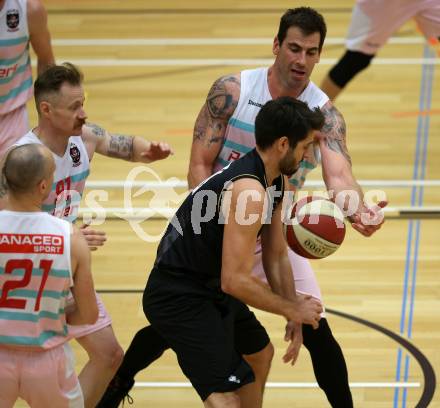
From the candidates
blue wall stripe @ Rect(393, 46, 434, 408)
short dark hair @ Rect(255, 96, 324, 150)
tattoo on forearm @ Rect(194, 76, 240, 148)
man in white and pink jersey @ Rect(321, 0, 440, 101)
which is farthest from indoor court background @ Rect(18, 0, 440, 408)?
short dark hair @ Rect(255, 96, 324, 150)

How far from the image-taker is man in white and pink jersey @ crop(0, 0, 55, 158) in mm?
6426

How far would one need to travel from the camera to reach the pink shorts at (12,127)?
256 inches

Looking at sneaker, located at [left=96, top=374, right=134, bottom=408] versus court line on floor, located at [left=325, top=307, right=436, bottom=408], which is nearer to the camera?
sneaker, located at [left=96, top=374, right=134, bottom=408]

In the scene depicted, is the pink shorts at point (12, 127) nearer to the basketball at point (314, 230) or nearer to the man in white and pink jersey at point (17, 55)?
the man in white and pink jersey at point (17, 55)

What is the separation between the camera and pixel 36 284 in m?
4.44

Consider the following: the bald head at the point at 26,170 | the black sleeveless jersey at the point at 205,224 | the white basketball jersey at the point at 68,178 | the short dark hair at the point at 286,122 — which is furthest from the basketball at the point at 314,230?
the bald head at the point at 26,170

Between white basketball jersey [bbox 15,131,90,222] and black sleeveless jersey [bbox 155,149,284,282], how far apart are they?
1.77 ft

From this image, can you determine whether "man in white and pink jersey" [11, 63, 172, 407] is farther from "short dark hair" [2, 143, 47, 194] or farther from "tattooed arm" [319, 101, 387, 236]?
"tattooed arm" [319, 101, 387, 236]

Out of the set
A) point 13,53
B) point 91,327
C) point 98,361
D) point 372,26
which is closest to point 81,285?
point 91,327

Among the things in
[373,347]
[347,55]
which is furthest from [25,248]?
[347,55]

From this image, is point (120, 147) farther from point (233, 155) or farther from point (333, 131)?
point (333, 131)

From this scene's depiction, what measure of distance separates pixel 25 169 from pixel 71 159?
977 millimetres

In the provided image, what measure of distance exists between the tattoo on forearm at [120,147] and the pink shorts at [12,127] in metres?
1.00

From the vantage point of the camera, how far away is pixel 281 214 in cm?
525
